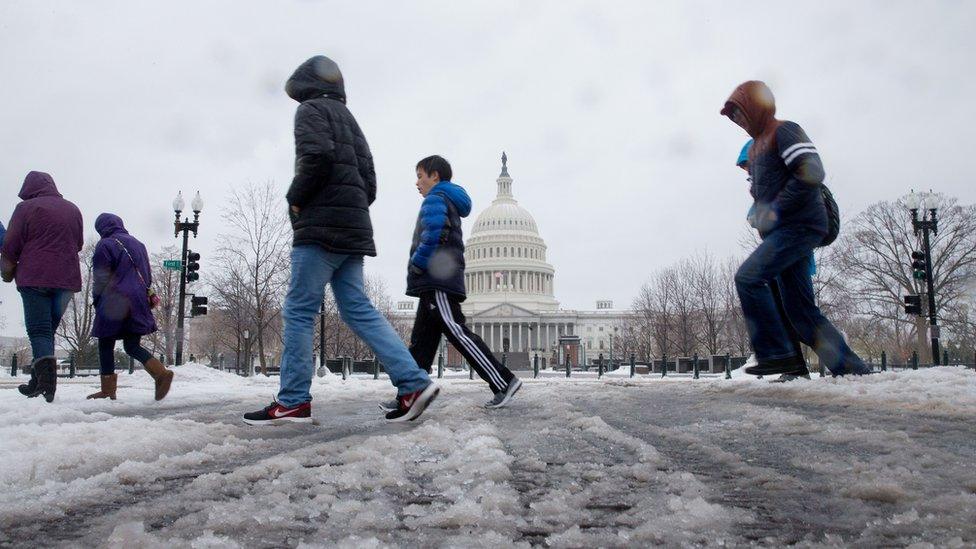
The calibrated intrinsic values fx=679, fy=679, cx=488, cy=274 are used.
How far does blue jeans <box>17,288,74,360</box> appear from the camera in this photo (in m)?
6.19

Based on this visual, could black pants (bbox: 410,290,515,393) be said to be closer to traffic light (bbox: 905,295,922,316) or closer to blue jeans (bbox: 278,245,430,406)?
blue jeans (bbox: 278,245,430,406)

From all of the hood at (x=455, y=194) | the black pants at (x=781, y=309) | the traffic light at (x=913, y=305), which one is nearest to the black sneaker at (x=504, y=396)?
the hood at (x=455, y=194)

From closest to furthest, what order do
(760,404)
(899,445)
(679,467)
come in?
(679,467), (899,445), (760,404)

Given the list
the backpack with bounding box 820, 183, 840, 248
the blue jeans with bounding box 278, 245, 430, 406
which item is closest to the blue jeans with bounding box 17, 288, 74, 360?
the blue jeans with bounding box 278, 245, 430, 406

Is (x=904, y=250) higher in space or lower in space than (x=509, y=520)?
higher

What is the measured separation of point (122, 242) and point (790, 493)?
23.1ft

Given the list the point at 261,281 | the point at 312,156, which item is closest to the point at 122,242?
the point at 312,156

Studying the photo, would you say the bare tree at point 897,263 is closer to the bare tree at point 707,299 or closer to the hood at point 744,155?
the bare tree at point 707,299

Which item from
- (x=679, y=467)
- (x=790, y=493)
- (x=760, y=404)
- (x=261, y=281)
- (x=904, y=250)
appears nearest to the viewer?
(x=790, y=493)

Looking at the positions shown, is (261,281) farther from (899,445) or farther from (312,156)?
(899,445)

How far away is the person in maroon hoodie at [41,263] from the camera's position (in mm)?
6137

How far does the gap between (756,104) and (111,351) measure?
644 centimetres

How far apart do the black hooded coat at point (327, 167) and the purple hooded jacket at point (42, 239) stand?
3.31 metres

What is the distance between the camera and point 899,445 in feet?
7.98
